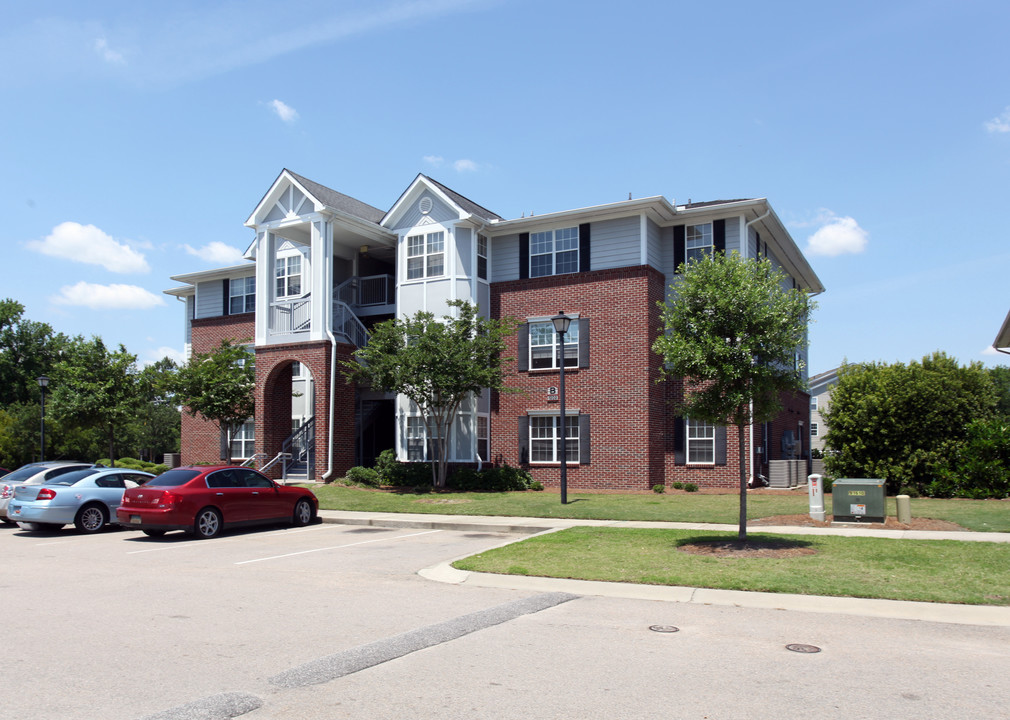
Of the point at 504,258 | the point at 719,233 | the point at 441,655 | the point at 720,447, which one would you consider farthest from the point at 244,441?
the point at 441,655

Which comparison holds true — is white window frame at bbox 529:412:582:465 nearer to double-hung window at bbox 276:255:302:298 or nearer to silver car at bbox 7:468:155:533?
double-hung window at bbox 276:255:302:298

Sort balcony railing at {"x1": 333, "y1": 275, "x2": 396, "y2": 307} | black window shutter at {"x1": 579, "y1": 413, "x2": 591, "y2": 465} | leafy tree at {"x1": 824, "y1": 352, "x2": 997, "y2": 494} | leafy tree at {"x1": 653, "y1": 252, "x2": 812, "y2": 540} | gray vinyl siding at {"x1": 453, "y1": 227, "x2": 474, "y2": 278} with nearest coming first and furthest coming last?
leafy tree at {"x1": 653, "y1": 252, "x2": 812, "y2": 540} < leafy tree at {"x1": 824, "y1": 352, "x2": 997, "y2": 494} < black window shutter at {"x1": 579, "y1": 413, "x2": 591, "y2": 465} < gray vinyl siding at {"x1": 453, "y1": 227, "x2": 474, "y2": 278} < balcony railing at {"x1": 333, "y1": 275, "x2": 396, "y2": 307}

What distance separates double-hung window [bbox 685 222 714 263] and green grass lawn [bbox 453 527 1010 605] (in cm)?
1380

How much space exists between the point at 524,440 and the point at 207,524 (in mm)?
12881

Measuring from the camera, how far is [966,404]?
22016 mm

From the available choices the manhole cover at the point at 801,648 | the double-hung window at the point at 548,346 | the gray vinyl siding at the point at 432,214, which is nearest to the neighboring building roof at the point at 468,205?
the gray vinyl siding at the point at 432,214

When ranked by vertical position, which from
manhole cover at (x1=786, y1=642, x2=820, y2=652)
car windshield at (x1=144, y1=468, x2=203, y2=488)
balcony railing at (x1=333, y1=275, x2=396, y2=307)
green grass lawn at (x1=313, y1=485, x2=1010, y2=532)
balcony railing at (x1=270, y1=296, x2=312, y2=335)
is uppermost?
balcony railing at (x1=333, y1=275, x2=396, y2=307)

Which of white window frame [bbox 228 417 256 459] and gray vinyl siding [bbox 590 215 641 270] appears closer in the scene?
gray vinyl siding [bbox 590 215 641 270]

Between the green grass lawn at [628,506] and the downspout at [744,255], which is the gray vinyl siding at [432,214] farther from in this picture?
the green grass lawn at [628,506]

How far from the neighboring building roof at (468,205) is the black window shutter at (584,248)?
3.48 metres

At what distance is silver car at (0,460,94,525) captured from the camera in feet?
58.3

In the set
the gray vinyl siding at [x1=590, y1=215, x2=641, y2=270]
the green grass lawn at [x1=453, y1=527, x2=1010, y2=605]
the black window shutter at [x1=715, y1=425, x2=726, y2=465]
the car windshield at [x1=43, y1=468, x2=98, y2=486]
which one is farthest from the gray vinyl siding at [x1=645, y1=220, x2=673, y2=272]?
the car windshield at [x1=43, y1=468, x2=98, y2=486]

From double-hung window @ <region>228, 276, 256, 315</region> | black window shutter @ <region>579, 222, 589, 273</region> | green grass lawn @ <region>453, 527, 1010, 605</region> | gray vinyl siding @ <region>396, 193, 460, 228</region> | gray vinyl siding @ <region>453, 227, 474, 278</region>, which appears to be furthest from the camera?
double-hung window @ <region>228, 276, 256, 315</region>

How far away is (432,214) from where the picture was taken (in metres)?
27.9
